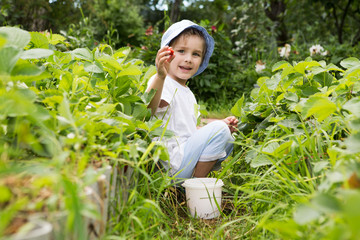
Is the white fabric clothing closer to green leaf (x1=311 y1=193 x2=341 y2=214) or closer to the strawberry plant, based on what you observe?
the strawberry plant

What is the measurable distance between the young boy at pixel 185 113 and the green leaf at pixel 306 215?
765mm

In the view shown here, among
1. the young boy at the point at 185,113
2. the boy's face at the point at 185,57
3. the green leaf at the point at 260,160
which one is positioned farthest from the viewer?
the boy's face at the point at 185,57

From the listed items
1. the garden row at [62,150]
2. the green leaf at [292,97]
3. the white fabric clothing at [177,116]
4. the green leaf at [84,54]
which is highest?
the green leaf at [84,54]

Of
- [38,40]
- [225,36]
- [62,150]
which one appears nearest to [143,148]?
[62,150]

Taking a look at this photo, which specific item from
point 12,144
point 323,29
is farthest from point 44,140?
point 323,29

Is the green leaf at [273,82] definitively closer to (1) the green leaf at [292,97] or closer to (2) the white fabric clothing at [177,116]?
(1) the green leaf at [292,97]

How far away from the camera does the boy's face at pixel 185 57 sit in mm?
2043

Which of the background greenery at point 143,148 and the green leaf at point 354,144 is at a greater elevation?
the green leaf at point 354,144

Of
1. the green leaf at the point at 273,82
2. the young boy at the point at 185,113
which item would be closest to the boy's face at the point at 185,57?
the young boy at the point at 185,113

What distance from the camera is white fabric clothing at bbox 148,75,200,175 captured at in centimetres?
171

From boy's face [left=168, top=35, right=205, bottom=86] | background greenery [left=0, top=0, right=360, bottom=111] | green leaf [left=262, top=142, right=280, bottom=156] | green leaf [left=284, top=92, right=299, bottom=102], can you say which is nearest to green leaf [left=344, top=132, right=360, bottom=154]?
green leaf [left=262, top=142, right=280, bottom=156]

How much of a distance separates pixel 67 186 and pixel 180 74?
1.47 meters

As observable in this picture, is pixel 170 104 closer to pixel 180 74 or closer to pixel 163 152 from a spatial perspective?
pixel 180 74

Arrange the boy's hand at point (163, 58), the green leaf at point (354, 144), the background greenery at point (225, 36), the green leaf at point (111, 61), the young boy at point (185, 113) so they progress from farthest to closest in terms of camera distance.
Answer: the background greenery at point (225, 36) → the young boy at point (185, 113) → the boy's hand at point (163, 58) → the green leaf at point (111, 61) → the green leaf at point (354, 144)
